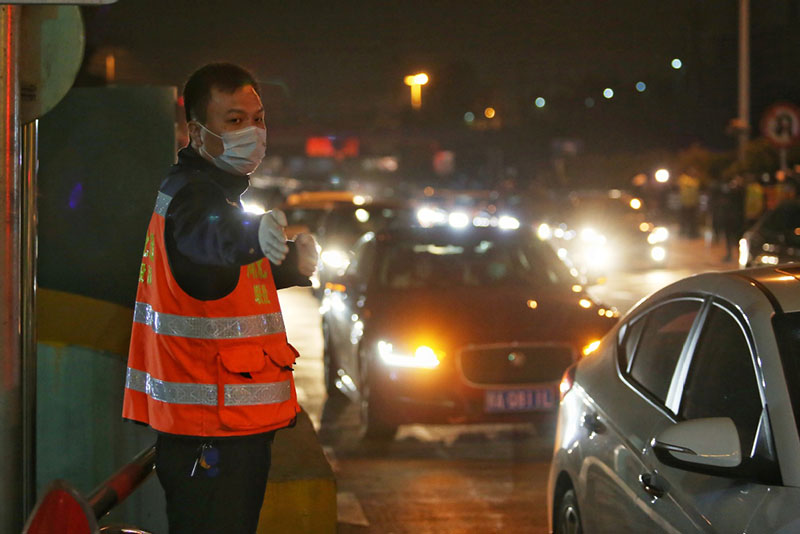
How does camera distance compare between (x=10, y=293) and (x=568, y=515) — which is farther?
(x=568, y=515)

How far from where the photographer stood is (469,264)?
421 inches

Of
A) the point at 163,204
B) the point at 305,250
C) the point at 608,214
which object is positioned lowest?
the point at 305,250

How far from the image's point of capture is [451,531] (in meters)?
7.00

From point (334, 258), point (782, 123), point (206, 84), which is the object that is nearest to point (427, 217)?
point (782, 123)

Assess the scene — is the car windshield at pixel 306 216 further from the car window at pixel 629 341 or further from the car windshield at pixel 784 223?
the car window at pixel 629 341

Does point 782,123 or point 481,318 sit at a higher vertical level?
point 782,123

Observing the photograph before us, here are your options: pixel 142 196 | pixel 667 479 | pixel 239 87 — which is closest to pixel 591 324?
pixel 142 196

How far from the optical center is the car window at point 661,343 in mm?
4711

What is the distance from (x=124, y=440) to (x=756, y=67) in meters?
66.8

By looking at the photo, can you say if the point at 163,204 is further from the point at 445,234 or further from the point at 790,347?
the point at 445,234

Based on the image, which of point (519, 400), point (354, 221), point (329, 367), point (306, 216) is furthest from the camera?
point (306, 216)

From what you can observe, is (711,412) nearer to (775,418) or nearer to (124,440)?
(775,418)

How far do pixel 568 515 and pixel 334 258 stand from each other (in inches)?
520

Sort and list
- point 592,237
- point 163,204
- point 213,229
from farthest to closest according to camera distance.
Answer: point 592,237 < point 163,204 < point 213,229
